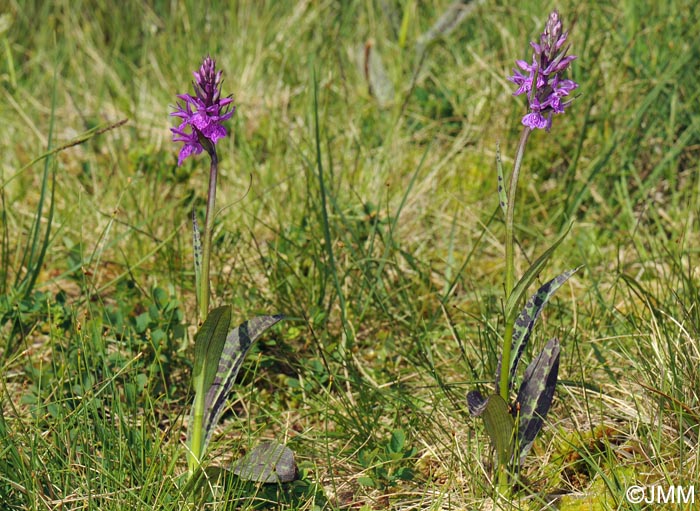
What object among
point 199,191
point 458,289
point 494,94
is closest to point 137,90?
point 199,191

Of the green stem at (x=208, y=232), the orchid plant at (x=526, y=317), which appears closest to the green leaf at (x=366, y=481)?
the orchid plant at (x=526, y=317)

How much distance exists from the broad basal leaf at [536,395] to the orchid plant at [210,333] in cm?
55

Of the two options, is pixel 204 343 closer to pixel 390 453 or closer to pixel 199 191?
pixel 390 453

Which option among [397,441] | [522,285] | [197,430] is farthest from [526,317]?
[197,430]

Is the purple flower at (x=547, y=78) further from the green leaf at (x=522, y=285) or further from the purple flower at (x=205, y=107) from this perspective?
the purple flower at (x=205, y=107)

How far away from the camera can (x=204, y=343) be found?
1779mm

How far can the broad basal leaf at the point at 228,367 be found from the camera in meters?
1.84

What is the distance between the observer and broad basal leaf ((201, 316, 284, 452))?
1844mm

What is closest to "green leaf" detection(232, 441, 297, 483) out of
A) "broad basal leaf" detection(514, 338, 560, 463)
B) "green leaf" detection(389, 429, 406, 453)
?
"green leaf" detection(389, 429, 406, 453)

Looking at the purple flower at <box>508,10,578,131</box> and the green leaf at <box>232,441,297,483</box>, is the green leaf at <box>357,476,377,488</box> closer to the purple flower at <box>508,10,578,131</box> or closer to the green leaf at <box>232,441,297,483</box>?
the green leaf at <box>232,441,297,483</box>

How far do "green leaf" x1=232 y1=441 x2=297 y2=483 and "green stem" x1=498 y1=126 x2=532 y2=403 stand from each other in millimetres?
519

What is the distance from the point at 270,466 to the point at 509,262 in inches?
28.4

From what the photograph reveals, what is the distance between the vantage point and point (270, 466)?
182 centimetres

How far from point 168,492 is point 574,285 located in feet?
5.40
